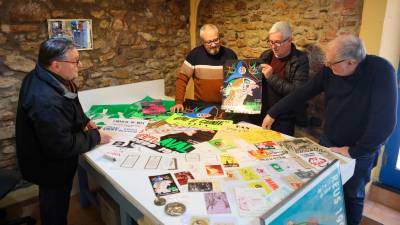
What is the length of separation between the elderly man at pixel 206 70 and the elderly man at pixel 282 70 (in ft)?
1.45

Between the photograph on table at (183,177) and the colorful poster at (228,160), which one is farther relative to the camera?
the colorful poster at (228,160)

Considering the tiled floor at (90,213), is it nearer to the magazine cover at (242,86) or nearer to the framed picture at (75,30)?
the magazine cover at (242,86)

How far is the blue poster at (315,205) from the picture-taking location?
3.26 feet

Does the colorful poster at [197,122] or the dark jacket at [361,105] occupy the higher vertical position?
the dark jacket at [361,105]

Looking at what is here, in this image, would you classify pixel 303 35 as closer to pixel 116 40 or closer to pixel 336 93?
pixel 336 93

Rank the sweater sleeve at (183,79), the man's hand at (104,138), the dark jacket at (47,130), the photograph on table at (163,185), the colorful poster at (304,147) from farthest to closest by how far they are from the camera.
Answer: the sweater sleeve at (183,79)
the man's hand at (104,138)
the colorful poster at (304,147)
the dark jacket at (47,130)
the photograph on table at (163,185)

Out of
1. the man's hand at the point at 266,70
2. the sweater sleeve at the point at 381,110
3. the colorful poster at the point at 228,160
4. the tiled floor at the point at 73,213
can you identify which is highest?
the man's hand at the point at 266,70

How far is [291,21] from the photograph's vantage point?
2783mm

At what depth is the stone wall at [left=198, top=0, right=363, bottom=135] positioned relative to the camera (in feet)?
7.94

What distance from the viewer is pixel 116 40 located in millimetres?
3145

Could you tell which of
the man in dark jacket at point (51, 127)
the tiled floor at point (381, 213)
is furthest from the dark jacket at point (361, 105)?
the man in dark jacket at point (51, 127)

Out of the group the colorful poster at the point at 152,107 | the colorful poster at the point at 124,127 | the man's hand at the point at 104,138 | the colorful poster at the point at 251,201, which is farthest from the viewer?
the colorful poster at the point at 152,107

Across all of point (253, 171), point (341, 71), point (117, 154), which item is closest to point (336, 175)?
point (253, 171)

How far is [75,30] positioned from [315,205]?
262 cm
